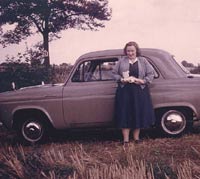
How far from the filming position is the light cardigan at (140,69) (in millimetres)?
8055

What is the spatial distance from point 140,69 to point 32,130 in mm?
2177

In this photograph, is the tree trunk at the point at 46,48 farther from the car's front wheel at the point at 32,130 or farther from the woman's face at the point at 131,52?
the woman's face at the point at 131,52

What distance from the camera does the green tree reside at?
1906cm

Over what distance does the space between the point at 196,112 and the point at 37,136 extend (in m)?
2.66

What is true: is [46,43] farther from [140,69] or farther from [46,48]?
[140,69]

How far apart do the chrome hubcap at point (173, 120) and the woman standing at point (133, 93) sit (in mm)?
281

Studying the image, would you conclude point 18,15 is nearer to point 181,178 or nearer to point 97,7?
point 97,7

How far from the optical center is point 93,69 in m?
8.77

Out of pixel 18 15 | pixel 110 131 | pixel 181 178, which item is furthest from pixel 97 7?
pixel 181 178

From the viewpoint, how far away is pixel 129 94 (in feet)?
26.8

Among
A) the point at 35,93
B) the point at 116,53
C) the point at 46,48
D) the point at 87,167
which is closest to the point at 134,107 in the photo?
the point at 116,53

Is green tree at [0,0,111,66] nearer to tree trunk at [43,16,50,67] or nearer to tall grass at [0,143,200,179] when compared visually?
tree trunk at [43,16,50,67]

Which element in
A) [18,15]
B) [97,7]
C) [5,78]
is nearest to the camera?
[5,78]

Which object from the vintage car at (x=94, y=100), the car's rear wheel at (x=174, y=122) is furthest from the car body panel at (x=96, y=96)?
the car's rear wheel at (x=174, y=122)
